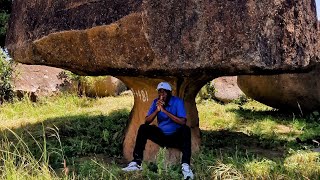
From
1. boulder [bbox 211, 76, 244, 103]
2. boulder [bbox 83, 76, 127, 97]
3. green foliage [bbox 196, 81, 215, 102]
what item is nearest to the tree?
boulder [bbox 83, 76, 127, 97]

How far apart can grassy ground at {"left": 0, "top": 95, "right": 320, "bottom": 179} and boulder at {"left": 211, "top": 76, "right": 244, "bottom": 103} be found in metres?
0.46

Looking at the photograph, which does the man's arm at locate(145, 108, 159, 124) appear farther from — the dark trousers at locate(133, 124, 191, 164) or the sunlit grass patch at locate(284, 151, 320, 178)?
the sunlit grass patch at locate(284, 151, 320, 178)

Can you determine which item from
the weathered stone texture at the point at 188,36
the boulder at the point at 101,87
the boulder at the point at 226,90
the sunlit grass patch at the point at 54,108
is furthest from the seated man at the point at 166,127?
the boulder at the point at 101,87

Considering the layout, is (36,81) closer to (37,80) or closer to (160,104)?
(37,80)

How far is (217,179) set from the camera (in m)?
4.66

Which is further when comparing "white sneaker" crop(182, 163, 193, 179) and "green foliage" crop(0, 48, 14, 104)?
"green foliage" crop(0, 48, 14, 104)

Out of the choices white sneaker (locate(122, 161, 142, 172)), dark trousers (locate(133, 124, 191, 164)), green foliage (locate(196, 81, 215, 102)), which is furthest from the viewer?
green foliage (locate(196, 81, 215, 102))

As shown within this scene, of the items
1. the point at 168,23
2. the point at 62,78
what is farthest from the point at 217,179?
the point at 62,78

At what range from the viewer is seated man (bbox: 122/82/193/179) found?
5.31 metres

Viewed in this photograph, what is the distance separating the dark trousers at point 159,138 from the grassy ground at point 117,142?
19cm

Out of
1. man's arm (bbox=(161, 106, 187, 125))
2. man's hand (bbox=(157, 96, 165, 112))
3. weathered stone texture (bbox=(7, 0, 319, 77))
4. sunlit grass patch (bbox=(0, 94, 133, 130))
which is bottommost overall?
sunlit grass patch (bbox=(0, 94, 133, 130))

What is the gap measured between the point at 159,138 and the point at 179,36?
1201 millimetres

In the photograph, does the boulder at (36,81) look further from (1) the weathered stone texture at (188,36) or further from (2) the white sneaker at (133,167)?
(2) the white sneaker at (133,167)

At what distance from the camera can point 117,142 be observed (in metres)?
7.02
